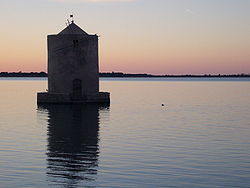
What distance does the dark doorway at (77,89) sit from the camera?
37781mm

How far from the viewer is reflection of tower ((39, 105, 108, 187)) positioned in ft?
42.6

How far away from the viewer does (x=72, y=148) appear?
1781cm

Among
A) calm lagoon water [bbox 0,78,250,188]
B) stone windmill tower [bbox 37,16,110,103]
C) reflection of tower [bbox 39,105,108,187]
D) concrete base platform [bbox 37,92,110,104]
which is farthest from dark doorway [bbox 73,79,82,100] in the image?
calm lagoon water [bbox 0,78,250,188]

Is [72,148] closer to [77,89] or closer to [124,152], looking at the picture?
[124,152]

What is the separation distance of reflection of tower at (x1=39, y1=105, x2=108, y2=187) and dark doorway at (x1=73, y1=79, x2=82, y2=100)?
498 centimetres

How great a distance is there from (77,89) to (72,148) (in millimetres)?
20542

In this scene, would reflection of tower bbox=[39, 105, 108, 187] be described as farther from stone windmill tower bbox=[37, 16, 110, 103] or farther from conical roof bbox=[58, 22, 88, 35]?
conical roof bbox=[58, 22, 88, 35]

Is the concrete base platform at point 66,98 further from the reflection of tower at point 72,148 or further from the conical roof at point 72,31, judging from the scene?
the reflection of tower at point 72,148

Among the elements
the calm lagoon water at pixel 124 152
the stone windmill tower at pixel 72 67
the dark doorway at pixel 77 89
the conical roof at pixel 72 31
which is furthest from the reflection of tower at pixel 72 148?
the conical roof at pixel 72 31

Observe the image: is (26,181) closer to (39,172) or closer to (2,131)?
(39,172)

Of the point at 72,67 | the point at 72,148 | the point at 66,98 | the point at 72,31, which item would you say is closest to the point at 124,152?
the point at 72,148

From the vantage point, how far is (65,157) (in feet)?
52.2

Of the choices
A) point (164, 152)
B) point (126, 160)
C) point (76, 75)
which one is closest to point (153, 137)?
point (164, 152)

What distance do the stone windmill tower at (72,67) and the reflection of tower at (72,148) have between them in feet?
16.7
